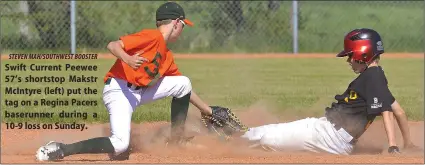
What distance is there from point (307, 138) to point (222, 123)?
76 cm

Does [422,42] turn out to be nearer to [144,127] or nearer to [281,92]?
[281,92]

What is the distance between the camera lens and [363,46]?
275 inches

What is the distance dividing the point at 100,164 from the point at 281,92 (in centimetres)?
616

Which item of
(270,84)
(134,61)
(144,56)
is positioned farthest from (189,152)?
(270,84)

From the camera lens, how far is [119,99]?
6.53 m

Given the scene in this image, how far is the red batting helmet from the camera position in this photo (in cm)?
699

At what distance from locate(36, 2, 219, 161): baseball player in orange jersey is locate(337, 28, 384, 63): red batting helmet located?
1365 mm

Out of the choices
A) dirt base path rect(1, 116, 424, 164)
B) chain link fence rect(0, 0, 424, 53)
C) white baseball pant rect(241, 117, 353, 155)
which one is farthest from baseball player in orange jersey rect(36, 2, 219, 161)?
chain link fence rect(0, 0, 424, 53)

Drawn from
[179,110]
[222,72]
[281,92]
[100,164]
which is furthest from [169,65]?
[222,72]

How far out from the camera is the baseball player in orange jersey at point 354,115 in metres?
6.86

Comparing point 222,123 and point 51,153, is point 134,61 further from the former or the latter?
point 222,123

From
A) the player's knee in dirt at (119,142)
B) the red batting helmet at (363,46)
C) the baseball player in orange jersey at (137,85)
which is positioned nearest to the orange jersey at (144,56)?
the baseball player in orange jersey at (137,85)

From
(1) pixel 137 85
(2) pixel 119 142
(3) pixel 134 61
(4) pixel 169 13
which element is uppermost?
(4) pixel 169 13

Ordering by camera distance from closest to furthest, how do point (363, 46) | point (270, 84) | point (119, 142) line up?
point (119, 142), point (363, 46), point (270, 84)
